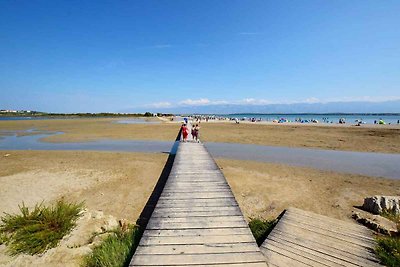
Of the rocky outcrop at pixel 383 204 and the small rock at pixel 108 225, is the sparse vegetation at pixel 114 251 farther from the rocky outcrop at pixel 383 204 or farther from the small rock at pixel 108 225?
the rocky outcrop at pixel 383 204

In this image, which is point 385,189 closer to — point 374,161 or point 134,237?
point 374,161

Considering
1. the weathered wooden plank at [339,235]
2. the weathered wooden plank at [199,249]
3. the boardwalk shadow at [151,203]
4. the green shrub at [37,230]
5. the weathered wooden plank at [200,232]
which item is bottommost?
the boardwalk shadow at [151,203]

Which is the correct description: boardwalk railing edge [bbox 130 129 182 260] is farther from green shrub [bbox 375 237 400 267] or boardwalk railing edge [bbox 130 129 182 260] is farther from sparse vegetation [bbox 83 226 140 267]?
green shrub [bbox 375 237 400 267]

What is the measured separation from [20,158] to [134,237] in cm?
1436

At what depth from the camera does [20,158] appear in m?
14.9

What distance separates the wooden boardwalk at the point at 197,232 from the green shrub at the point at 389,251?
225 cm

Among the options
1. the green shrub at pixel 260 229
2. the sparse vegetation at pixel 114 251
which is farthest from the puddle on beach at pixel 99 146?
the sparse vegetation at pixel 114 251

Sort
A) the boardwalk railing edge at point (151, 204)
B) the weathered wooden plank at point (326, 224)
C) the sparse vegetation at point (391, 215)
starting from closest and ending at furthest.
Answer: the weathered wooden plank at point (326, 224)
the sparse vegetation at point (391, 215)
the boardwalk railing edge at point (151, 204)

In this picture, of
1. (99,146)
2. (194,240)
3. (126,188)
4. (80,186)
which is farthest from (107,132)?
(194,240)

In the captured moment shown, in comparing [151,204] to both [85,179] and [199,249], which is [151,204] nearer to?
[85,179]

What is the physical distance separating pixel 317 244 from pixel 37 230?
5593 mm

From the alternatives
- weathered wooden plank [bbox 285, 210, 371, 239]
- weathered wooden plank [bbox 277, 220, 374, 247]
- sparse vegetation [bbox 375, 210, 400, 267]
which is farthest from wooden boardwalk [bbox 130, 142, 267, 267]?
sparse vegetation [bbox 375, 210, 400, 267]

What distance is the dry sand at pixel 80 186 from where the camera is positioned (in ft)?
15.0

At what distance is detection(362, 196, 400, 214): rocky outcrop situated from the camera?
675 cm
